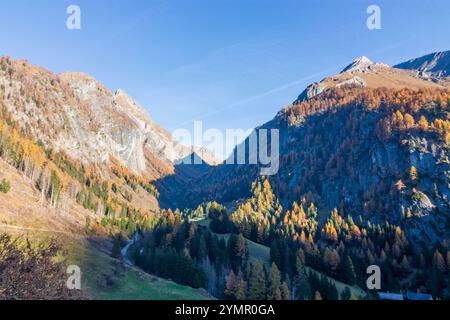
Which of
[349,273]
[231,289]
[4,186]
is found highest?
[4,186]

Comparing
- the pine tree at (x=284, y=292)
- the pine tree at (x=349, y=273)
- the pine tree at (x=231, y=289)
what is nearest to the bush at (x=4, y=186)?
the pine tree at (x=231, y=289)

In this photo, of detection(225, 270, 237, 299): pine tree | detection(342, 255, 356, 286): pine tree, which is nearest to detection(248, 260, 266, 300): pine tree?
detection(225, 270, 237, 299): pine tree

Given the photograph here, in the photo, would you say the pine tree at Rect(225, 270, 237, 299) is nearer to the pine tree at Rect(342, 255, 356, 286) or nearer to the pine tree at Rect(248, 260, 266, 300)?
the pine tree at Rect(248, 260, 266, 300)

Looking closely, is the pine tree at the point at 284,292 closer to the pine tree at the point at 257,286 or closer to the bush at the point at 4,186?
the pine tree at the point at 257,286

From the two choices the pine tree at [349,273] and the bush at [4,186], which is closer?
the bush at [4,186]

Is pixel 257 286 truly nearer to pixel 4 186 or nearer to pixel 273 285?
pixel 273 285

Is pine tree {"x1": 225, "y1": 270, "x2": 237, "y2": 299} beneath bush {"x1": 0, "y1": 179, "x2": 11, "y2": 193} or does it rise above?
beneath

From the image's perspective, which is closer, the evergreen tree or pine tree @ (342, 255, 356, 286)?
the evergreen tree

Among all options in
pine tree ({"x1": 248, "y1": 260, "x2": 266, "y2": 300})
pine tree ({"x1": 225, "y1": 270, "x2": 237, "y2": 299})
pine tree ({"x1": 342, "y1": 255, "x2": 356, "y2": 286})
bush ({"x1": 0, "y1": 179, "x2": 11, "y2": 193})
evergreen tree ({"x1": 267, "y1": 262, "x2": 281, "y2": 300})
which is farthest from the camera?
pine tree ({"x1": 342, "y1": 255, "x2": 356, "y2": 286})

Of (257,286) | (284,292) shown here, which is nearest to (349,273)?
(284,292)

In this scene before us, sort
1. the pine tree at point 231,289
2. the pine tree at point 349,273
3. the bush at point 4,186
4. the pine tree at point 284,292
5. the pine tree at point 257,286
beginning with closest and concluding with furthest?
the pine tree at point 284,292 → the pine tree at point 257,286 → the pine tree at point 231,289 → the bush at point 4,186 → the pine tree at point 349,273
